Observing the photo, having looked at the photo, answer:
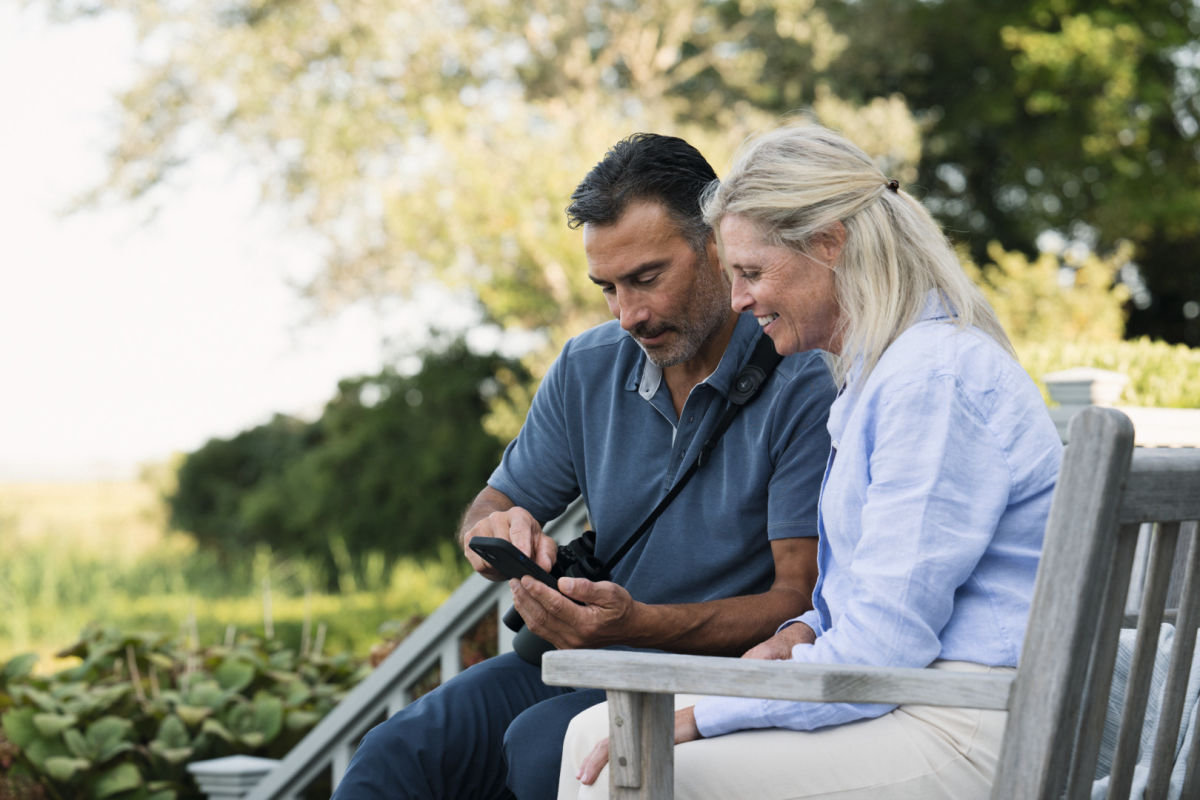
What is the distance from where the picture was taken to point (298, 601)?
10.5 meters

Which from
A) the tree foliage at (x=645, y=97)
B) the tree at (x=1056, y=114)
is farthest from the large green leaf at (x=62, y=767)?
the tree at (x=1056, y=114)

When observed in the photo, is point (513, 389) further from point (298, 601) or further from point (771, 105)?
point (771, 105)

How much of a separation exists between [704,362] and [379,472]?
12.0 metres

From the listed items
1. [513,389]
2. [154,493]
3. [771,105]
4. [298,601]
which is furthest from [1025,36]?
[154,493]

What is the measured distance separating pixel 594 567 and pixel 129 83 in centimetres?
1629

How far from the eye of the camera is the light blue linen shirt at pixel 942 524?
165 cm

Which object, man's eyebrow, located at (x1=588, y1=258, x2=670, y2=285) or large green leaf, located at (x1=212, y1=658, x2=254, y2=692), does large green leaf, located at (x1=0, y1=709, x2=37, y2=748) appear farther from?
man's eyebrow, located at (x1=588, y1=258, x2=670, y2=285)

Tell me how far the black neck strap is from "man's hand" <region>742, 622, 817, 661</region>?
0.45 meters

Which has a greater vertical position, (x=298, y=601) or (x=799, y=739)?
(x=799, y=739)

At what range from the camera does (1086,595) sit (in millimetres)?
1413

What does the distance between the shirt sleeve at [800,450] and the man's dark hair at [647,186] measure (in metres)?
0.37

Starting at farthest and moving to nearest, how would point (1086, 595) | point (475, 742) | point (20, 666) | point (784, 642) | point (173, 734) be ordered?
point (20, 666) → point (173, 734) → point (475, 742) → point (784, 642) → point (1086, 595)

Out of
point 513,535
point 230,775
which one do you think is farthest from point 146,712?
point 513,535

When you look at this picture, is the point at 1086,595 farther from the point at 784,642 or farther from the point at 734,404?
the point at 734,404
